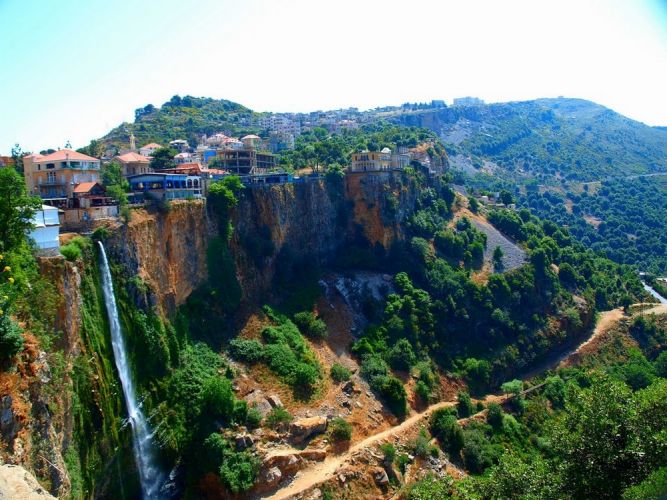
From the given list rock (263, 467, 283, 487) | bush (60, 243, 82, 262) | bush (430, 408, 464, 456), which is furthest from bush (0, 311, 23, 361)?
bush (430, 408, 464, 456)

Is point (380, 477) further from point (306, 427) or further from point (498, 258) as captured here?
point (498, 258)

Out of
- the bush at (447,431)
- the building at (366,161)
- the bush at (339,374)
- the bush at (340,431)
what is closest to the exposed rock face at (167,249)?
the bush at (339,374)

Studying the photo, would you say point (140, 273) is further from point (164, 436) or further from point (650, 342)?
point (650, 342)

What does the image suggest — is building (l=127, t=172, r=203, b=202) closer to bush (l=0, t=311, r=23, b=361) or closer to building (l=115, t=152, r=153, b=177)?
building (l=115, t=152, r=153, b=177)

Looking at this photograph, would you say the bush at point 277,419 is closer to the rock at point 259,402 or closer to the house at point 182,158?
the rock at point 259,402

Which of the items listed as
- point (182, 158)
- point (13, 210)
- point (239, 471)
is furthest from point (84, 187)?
point (182, 158)

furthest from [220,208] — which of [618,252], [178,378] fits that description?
[618,252]
